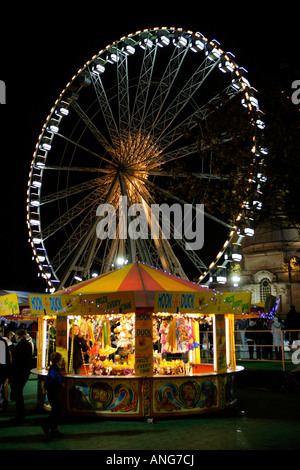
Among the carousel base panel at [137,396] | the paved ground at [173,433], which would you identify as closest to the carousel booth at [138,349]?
the carousel base panel at [137,396]

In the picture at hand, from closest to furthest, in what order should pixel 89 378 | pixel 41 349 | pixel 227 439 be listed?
pixel 227 439 < pixel 89 378 < pixel 41 349

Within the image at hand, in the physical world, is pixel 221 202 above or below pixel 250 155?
below

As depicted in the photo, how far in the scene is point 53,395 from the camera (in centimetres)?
920

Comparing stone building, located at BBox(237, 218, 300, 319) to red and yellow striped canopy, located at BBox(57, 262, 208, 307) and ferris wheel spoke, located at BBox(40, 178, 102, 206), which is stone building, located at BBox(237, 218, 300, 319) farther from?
red and yellow striped canopy, located at BBox(57, 262, 208, 307)

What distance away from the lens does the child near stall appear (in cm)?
891

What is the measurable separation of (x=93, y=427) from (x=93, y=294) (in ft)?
8.68

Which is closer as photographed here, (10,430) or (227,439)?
(227,439)

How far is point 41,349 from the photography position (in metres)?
13.6

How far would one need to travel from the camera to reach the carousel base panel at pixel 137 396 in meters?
10.7

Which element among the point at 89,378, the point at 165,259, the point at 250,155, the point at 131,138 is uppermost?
the point at 131,138

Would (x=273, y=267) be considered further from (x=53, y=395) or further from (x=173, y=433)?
(x=53, y=395)

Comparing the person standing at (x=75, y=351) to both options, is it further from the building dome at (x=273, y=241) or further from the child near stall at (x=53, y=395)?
the building dome at (x=273, y=241)
